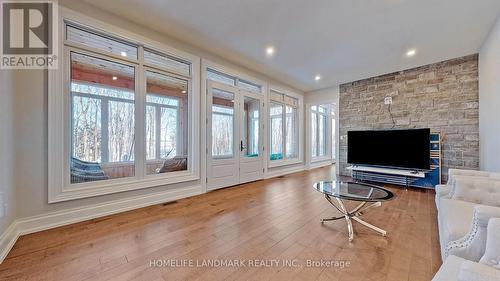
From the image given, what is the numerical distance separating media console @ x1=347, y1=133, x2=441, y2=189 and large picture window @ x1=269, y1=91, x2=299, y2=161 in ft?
7.22

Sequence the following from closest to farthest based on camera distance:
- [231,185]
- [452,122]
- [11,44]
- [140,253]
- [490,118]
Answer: [140,253]
[11,44]
[490,118]
[452,122]
[231,185]

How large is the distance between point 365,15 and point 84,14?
12.6ft

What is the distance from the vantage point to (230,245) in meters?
2.04

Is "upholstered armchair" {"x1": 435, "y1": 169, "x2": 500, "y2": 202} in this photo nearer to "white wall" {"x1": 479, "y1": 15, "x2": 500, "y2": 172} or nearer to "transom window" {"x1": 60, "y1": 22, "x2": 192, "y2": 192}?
"white wall" {"x1": 479, "y1": 15, "x2": 500, "y2": 172}

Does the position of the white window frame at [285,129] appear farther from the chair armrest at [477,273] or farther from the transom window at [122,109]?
the chair armrest at [477,273]

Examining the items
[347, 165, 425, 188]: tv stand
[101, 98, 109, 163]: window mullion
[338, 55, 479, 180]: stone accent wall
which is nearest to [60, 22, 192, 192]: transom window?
[101, 98, 109, 163]: window mullion

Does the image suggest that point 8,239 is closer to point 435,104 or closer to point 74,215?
point 74,215

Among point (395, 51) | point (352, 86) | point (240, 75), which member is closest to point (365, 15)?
point (395, 51)

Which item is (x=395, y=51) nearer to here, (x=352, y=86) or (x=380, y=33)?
(x=380, y=33)

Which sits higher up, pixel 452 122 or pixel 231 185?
pixel 452 122

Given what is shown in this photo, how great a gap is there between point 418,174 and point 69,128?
630 centimetres

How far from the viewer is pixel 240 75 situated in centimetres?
472

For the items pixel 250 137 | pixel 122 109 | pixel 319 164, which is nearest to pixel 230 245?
pixel 122 109

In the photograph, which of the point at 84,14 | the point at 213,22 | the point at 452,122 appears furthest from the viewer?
the point at 452,122
